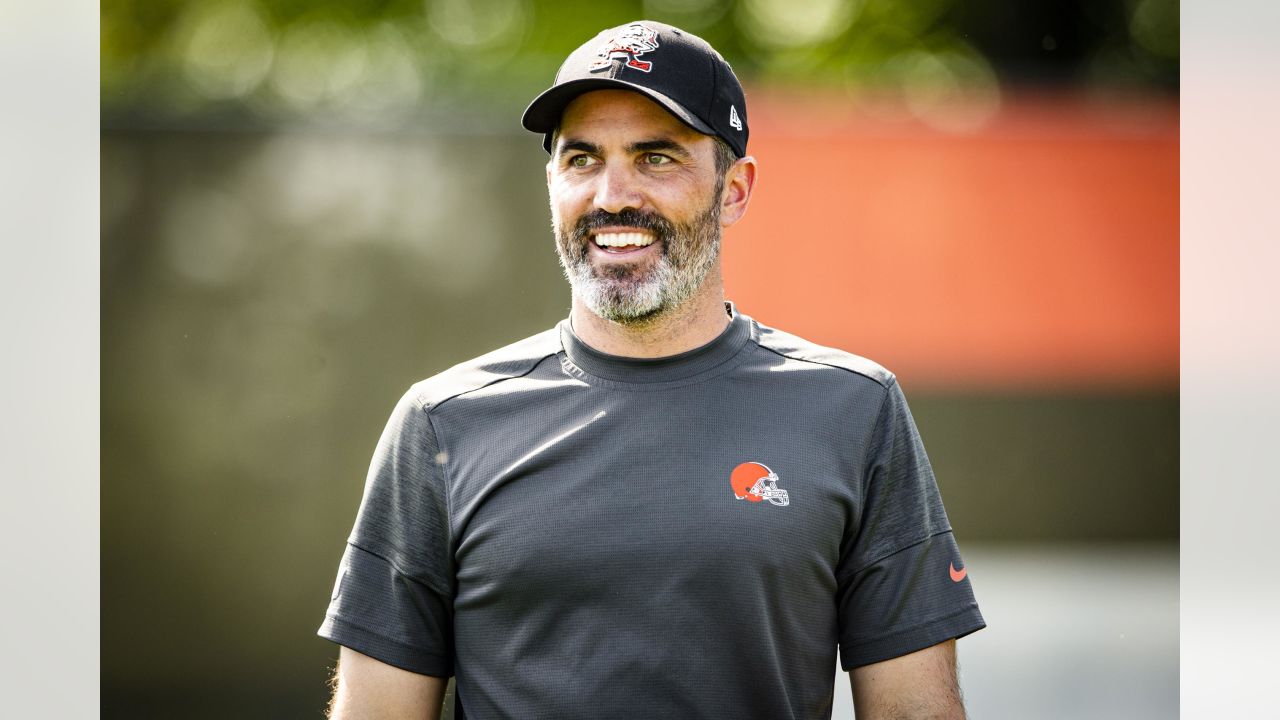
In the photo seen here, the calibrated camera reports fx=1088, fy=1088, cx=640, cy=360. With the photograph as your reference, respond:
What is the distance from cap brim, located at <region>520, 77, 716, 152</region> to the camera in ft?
5.57

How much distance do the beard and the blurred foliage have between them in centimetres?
90

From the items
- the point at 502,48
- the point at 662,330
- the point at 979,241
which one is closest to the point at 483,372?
the point at 662,330

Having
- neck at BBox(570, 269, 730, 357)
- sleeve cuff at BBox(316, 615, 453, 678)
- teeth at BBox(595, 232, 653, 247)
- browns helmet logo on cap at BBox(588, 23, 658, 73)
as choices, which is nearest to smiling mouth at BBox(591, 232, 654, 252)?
teeth at BBox(595, 232, 653, 247)

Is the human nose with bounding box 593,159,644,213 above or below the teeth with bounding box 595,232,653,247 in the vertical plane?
above

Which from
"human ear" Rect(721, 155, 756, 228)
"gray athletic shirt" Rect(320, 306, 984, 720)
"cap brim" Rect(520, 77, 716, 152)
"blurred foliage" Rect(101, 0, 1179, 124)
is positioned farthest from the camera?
"blurred foliage" Rect(101, 0, 1179, 124)

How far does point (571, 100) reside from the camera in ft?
5.90

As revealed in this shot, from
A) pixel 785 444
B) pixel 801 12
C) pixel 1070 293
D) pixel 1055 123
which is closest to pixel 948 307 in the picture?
pixel 1070 293

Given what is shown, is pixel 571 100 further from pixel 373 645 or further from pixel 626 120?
pixel 373 645

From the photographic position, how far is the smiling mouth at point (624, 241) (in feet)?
5.70

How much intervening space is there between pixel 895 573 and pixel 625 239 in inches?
26.4

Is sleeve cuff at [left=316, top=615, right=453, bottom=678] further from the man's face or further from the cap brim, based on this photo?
the cap brim

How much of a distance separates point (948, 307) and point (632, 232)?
1.14m

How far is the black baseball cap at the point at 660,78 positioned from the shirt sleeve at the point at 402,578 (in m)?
0.61
